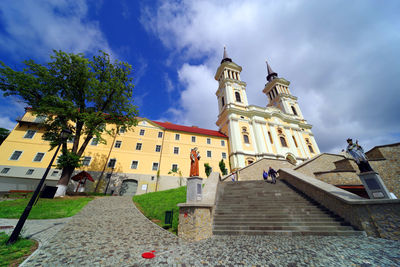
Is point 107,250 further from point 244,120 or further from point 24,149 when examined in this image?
point 244,120

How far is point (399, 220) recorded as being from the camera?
4.64m

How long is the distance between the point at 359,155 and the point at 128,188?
24.4m

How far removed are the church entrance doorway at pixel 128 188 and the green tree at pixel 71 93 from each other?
8081mm

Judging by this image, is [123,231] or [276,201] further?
[276,201]

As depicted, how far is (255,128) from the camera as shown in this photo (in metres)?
28.7

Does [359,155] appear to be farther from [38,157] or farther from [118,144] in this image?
[38,157]

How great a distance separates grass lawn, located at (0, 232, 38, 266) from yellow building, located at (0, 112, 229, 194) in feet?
57.3

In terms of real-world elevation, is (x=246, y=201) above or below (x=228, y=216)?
above

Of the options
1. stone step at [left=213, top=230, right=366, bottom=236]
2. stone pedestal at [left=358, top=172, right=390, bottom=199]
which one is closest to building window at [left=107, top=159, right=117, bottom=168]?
stone step at [left=213, top=230, right=366, bottom=236]

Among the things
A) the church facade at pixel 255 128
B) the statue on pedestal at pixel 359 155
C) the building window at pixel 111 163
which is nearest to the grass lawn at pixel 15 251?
the statue on pedestal at pixel 359 155

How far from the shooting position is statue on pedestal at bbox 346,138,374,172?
6055 millimetres

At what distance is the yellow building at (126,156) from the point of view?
1866 cm

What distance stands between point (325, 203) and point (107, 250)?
9234 mm

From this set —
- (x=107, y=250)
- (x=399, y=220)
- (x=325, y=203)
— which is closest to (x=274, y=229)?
(x=325, y=203)
